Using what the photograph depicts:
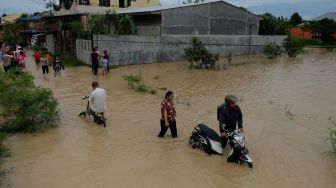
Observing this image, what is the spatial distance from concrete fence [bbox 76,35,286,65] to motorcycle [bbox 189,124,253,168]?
14.2 meters

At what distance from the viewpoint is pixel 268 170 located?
7.33 meters

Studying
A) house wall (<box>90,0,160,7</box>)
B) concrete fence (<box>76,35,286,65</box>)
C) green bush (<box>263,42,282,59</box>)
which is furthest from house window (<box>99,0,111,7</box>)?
green bush (<box>263,42,282,59</box>)

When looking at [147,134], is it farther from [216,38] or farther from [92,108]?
[216,38]

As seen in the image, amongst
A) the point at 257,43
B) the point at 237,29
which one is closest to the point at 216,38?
the point at 237,29

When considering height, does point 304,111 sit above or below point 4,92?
below

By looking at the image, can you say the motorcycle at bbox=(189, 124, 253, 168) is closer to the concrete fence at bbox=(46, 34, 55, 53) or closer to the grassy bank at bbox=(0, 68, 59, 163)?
the grassy bank at bbox=(0, 68, 59, 163)

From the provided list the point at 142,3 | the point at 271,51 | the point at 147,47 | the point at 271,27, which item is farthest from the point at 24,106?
the point at 142,3

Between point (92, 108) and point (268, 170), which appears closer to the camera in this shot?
point (268, 170)

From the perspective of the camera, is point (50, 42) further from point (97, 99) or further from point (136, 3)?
point (97, 99)

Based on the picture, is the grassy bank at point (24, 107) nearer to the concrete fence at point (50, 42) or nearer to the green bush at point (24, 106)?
the green bush at point (24, 106)

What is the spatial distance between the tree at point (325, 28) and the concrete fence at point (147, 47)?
21.3m

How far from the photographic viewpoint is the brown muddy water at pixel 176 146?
6.92 metres

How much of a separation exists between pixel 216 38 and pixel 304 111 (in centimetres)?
1726

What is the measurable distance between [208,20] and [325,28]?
25.3 metres
